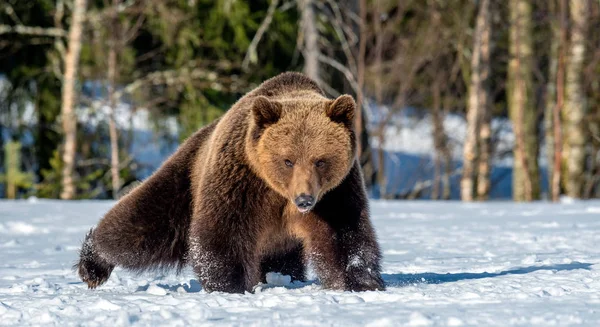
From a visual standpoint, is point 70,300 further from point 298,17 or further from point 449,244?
point 298,17

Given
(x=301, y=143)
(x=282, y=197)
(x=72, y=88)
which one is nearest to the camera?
(x=301, y=143)

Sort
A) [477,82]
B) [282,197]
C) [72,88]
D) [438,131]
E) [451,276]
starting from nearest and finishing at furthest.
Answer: [282,197]
[451,276]
[72,88]
[477,82]
[438,131]

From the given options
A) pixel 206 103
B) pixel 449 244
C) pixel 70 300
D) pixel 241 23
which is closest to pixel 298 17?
pixel 241 23

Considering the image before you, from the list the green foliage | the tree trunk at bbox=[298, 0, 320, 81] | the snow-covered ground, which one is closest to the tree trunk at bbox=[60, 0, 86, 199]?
the green foliage

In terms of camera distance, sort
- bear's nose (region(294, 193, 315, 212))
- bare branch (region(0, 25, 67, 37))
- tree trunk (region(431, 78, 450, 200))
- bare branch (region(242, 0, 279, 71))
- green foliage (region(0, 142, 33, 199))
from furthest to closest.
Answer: tree trunk (region(431, 78, 450, 200)), bare branch (region(0, 25, 67, 37)), bare branch (region(242, 0, 279, 71)), green foliage (region(0, 142, 33, 199)), bear's nose (region(294, 193, 315, 212))

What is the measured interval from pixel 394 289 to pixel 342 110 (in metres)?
1.09

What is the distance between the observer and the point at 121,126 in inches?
738

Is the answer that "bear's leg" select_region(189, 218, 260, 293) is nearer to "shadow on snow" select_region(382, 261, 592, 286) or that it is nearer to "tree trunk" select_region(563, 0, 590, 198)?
"shadow on snow" select_region(382, 261, 592, 286)

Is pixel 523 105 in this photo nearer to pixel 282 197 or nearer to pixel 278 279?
pixel 278 279

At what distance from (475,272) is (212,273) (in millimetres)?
1788

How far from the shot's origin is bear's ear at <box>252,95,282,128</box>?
504 cm

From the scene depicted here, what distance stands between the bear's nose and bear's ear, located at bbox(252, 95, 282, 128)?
58 centimetres

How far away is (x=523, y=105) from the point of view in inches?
711

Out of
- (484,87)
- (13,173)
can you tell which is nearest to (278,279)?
(13,173)
